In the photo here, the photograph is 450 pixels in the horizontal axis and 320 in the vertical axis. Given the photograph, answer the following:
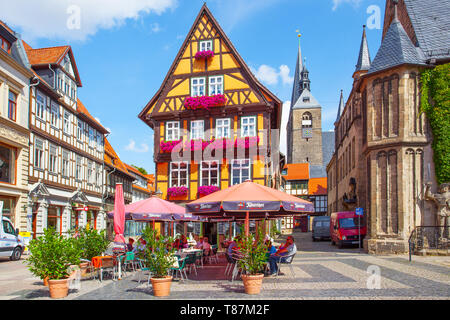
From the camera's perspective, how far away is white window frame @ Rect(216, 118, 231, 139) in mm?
26770

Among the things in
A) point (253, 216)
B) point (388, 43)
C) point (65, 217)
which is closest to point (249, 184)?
point (253, 216)

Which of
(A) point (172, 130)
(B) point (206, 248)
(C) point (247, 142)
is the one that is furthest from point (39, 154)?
(B) point (206, 248)

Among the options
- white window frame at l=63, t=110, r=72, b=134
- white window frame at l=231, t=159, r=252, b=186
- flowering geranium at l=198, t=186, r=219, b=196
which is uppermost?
white window frame at l=63, t=110, r=72, b=134

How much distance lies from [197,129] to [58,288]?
61.7 ft

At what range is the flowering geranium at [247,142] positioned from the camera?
25672 millimetres

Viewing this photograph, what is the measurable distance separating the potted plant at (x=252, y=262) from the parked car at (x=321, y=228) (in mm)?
27997

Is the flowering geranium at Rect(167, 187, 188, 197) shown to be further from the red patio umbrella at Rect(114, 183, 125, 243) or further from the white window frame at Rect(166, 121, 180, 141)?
the red patio umbrella at Rect(114, 183, 125, 243)

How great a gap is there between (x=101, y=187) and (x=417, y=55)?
2674 centimetres

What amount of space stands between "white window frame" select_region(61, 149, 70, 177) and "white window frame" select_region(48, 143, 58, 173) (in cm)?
98

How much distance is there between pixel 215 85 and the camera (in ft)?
89.9

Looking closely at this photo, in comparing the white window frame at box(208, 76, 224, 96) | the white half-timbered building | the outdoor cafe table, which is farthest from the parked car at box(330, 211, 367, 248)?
the outdoor cafe table

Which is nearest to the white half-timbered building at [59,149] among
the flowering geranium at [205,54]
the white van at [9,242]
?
the white van at [9,242]

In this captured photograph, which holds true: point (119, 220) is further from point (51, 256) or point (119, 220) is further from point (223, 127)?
point (223, 127)

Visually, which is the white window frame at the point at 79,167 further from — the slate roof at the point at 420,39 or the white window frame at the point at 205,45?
the slate roof at the point at 420,39
